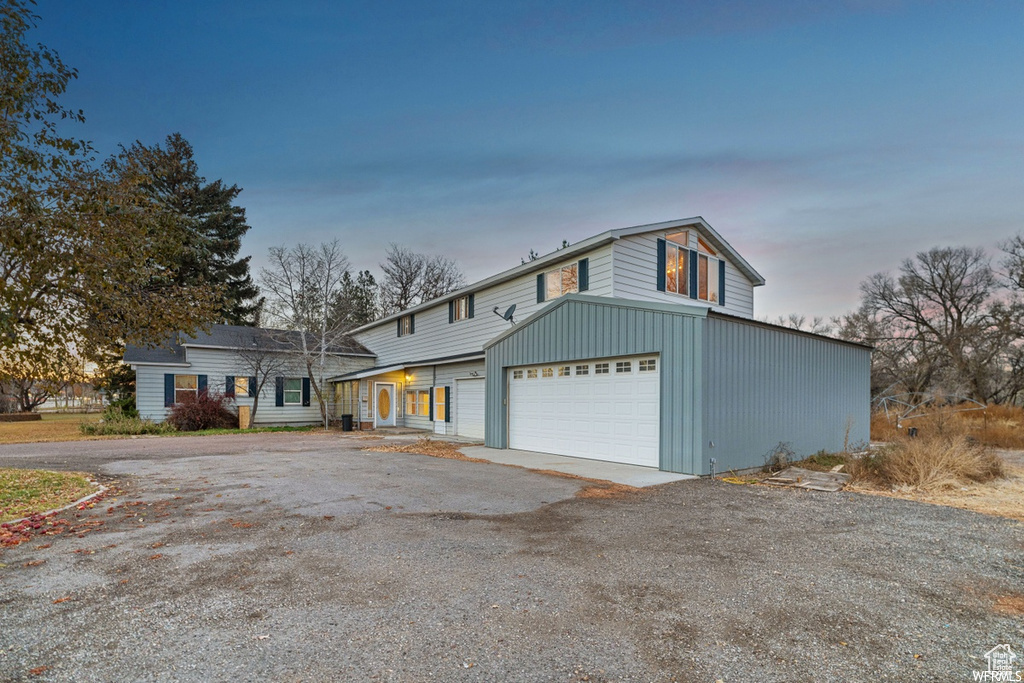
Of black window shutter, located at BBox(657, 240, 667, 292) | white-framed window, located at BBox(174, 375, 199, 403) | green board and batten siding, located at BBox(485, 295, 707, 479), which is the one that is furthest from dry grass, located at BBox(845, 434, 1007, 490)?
white-framed window, located at BBox(174, 375, 199, 403)

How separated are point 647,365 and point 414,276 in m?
30.3

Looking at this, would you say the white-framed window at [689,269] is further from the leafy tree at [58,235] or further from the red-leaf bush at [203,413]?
the red-leaf bush at [203,413]

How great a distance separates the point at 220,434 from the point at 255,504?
15.3 m

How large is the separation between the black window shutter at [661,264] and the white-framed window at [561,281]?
2.30 meters

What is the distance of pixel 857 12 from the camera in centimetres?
1070

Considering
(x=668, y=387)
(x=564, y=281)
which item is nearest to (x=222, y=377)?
(x=564, y=281)

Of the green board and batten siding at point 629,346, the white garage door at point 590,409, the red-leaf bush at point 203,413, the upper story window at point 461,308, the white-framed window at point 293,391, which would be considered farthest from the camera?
the white-framed window at point 293,391

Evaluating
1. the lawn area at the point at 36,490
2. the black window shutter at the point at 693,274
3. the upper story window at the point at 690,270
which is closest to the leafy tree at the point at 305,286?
the lawn area at the point at 36,490

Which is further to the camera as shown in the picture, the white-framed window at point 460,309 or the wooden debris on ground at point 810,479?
the white-framed window at point 460,309

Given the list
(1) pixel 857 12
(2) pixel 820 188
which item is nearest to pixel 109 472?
(1) pixel 857 12

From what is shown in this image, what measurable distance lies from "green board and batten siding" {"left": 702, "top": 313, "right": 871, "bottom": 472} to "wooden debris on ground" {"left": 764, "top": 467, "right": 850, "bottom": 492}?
0.68 m

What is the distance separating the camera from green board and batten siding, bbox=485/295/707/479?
382 inches

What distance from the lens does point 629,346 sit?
10.9m

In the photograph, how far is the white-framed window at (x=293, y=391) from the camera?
25.3 m
